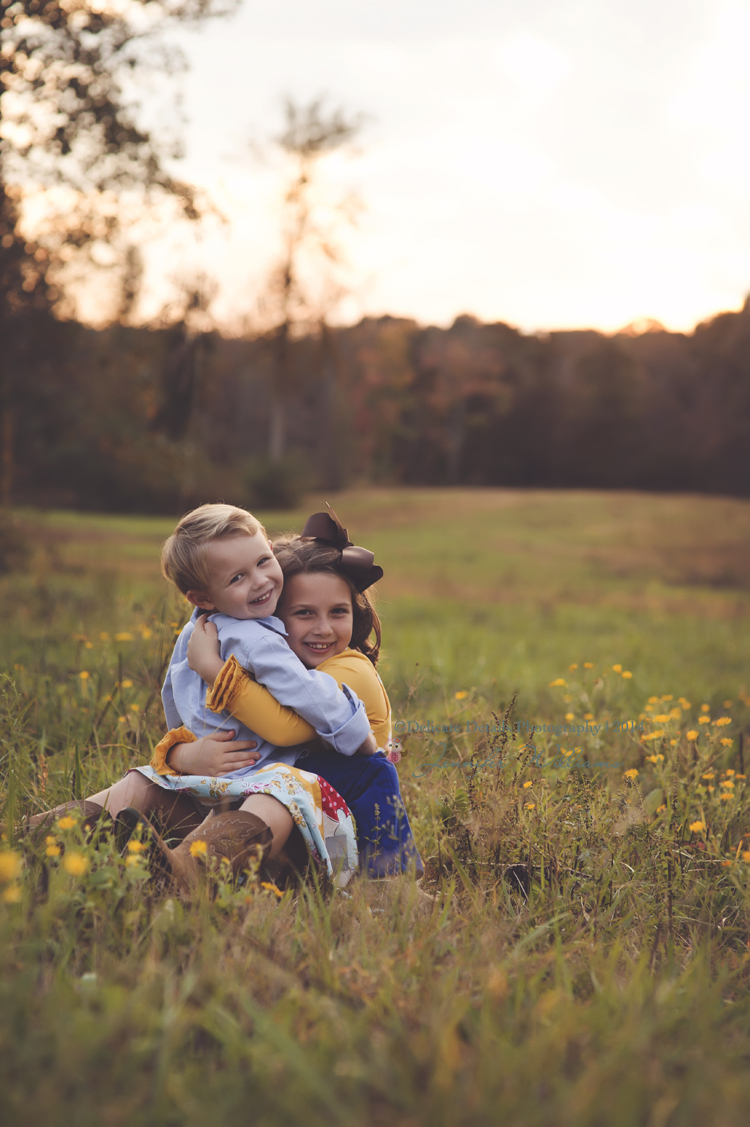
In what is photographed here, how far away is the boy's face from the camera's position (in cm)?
253

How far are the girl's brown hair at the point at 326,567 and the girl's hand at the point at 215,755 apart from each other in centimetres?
59

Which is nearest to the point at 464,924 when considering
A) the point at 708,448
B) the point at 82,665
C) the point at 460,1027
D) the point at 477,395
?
the point at 460,1027

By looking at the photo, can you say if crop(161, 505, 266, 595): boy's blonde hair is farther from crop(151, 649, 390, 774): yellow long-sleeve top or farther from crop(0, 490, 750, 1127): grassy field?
crop(0, 490, 750, 1127): grassy field

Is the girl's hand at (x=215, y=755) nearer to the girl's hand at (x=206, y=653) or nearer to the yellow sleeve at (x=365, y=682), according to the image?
the girl's hand at (x=206, y=653)

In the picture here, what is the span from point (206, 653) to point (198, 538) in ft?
1.23

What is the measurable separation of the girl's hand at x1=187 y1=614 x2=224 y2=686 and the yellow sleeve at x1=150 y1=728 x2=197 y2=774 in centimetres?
19

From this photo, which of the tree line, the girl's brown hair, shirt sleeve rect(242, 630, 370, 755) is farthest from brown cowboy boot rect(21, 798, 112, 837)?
the tree line

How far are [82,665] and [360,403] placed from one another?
42.3 metres

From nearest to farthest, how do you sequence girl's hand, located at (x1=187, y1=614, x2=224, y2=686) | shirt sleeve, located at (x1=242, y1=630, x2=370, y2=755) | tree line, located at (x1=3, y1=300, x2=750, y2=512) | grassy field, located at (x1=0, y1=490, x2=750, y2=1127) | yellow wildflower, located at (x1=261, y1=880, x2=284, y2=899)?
grassy field, located at (x1=0, y1=490, x2=750, y2=1127), yellow wildflower, located at (x1=261, y1=880, x2=284, y2=899), shirt sleeve, located at (x1=242, y1=630, x2=370, y2=755), girl's hand, located at (x1=187, y1=614, x2=224, y2=686), tree line, located at (x1=3, y1=300, x2=750, y2=512)

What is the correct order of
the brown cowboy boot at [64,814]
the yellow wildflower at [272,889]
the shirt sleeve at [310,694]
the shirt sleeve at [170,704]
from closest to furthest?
the yellow wildflower at [272,889] < the brown cowboy boot at [64,814] < the shirt sleeve at [310,694] < the shirt sleeve at [170,704]

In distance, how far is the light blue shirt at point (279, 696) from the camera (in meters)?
2.42

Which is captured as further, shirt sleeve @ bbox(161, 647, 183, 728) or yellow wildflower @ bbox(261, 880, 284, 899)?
shirt sleeve @ bbox(161, 647, 183, 728)

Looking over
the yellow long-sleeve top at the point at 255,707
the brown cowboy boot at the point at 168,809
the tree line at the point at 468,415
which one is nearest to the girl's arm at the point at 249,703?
the yellow long-sleeve top at the point at 255,707

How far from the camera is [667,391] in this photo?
139 ft
